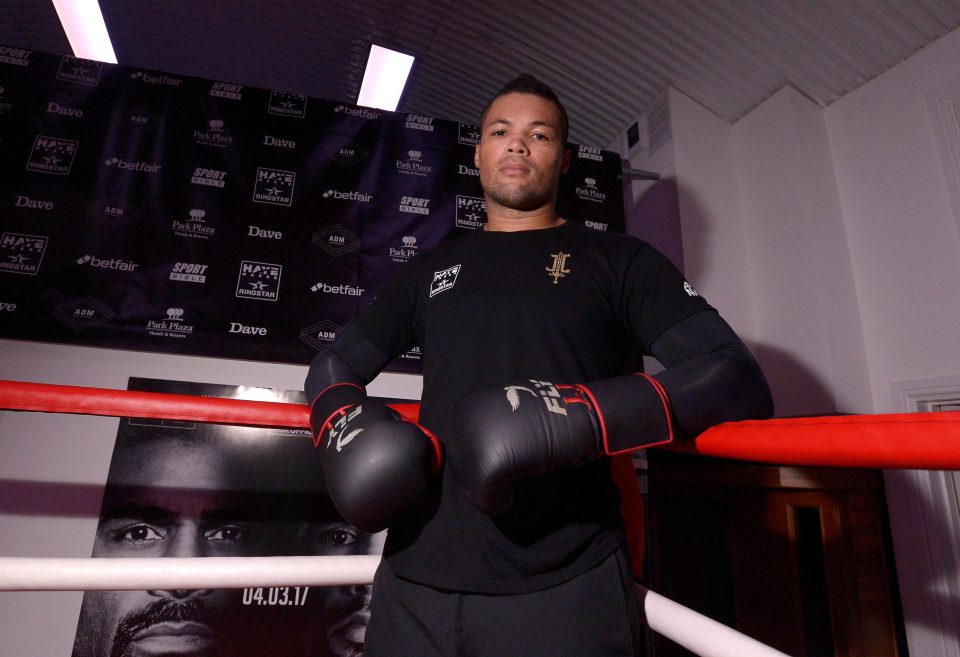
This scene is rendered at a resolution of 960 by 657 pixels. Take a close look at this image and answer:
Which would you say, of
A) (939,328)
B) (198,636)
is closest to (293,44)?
(198,636)

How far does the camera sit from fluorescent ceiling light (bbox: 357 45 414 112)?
12.0 feet

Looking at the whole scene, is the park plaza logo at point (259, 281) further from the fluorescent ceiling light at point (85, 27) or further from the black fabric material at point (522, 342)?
the fluorescent ceiling light at point (85, 27)

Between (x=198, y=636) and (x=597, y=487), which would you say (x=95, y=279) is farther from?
(x=597, y=487)

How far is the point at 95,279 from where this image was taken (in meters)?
2.29

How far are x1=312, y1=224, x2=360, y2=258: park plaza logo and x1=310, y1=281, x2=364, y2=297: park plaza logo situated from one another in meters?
0.17

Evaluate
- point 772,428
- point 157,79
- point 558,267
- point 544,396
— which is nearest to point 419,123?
point 157,79

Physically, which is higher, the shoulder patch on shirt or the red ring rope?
the shoulder patch on shirt

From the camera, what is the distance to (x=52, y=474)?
2115 mm

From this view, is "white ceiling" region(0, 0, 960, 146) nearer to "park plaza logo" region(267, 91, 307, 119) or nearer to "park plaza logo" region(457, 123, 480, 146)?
"park plaza logo" region(457, 123, 480, 146)

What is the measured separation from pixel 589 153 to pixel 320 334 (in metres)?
2.02

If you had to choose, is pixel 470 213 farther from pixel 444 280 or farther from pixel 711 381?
pixel 711 381

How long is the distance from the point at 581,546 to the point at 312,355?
188cm

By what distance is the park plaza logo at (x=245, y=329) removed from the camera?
7.79 ft

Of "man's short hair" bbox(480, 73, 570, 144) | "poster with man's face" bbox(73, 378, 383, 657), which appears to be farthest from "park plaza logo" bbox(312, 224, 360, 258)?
"man's short hair" bbox(480, 73, 570, 144)
